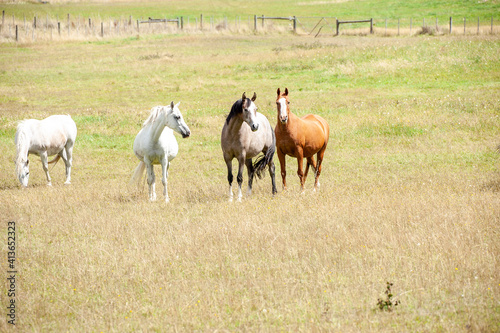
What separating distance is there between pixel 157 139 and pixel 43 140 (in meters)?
3.37

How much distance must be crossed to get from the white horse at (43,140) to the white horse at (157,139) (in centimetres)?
266

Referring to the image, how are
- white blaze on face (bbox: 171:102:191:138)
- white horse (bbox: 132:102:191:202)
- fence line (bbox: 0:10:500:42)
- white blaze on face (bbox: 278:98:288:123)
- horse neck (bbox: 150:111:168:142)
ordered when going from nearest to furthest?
white blaze on face (bbox: 278:98:288:123)
white blaze on face (bbox: 171:102:191:138)
white horse (bbox: 132:102:191:202)
horse neck (bbox: 150:111:168:142)
fence line (bbox: 0:10:500:42)

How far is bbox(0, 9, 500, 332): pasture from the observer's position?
536 centimetres

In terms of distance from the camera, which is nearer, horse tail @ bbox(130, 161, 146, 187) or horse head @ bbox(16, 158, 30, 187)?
horse tail @ bbox(130, 161, 146, 187)

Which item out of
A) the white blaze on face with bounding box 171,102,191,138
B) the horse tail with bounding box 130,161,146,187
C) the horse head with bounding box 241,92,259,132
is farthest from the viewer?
the horse tail with bounding box 130,161,146,187

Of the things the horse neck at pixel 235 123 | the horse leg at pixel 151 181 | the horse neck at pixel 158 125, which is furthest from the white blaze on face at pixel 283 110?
the horse leg at pixel 151 181

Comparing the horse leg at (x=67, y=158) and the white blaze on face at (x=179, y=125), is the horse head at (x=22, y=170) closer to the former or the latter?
the horse leg at (x=67, y=158)

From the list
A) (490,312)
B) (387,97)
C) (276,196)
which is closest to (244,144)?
(276,196)

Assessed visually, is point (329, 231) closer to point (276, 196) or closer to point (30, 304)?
point (276, 196)

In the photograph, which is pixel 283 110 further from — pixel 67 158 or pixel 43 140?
pixel 67 158

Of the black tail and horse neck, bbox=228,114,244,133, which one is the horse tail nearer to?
horse neck, bbox=228,114,244,133

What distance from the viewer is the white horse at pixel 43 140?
11695 millimetres

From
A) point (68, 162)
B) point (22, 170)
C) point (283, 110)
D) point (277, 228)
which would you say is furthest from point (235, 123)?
point (68, 162)

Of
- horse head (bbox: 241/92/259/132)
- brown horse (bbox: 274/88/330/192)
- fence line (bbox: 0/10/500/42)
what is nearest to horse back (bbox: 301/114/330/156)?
brown horse (bbox: 274/88/330/192)
